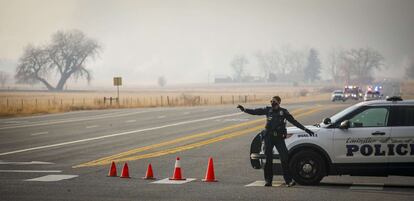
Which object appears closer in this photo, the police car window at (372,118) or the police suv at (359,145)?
the police suv at (359,145)

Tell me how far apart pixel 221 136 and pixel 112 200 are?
18.7 metres

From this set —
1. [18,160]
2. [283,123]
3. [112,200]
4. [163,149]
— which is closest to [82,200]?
[112,200]

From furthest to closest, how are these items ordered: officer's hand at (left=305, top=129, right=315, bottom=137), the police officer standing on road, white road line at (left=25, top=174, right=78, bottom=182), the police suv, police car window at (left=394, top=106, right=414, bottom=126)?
1. white road line at (left=25, top=174, right=78, bottom=182)
2. officer's hand at (left=305, top=129, right=315, bottom=137)
3. the police officer standing on road
4. police car window at (left=394, top=106, right=414, bottom=126)
5. the police suv

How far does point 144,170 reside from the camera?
18.9 metres

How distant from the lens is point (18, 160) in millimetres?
21859

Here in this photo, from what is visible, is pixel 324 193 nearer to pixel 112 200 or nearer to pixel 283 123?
pixel 283 123

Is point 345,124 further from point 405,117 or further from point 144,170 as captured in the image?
point 144,170

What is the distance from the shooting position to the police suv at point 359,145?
14562 millimetres

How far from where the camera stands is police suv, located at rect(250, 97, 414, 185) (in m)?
14.6

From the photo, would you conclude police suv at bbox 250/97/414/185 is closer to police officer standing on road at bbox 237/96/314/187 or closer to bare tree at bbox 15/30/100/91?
police officer standing on road at bbox 237/96/314/187

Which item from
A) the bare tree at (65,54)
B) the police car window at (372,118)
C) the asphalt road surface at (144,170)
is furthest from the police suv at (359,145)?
the bare tree at (65,54)

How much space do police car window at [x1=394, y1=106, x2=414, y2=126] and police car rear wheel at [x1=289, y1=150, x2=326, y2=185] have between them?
1691mm

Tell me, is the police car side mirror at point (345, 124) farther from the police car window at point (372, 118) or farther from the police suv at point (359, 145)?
the police car window at point (372, 118)

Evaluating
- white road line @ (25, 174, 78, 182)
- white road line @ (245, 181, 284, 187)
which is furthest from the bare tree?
white road line @ (245, 181, 284, 187)
